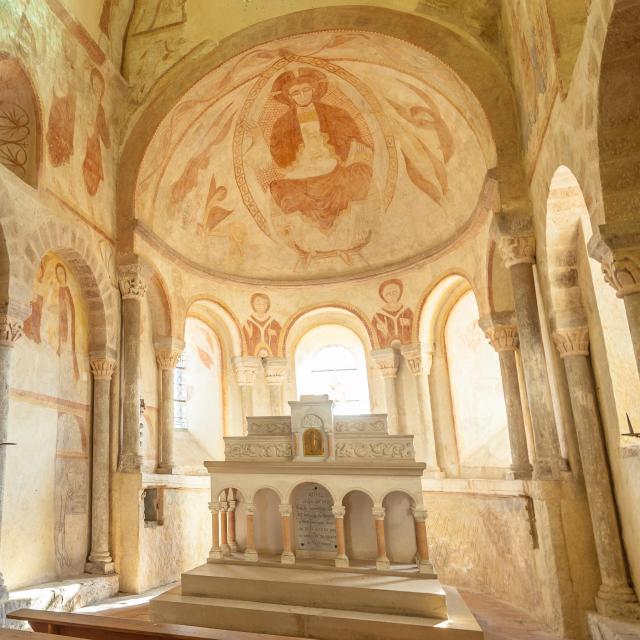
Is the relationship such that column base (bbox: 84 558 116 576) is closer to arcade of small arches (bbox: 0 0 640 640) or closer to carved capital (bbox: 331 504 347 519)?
arcade of small arches (bbox: 0 0 640 640)

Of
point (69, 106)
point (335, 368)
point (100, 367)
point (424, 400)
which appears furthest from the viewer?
point (335, 368)

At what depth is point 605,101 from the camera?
16.9 ft

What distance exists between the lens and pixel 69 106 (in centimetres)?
960

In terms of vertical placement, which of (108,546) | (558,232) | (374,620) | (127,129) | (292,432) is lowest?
(374,620)

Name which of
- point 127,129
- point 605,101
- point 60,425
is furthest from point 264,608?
point 127,129

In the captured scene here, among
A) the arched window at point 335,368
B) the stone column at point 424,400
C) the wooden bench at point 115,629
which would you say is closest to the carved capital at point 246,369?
the arched window at point 335,368

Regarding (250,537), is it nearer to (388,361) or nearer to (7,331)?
(7,331)

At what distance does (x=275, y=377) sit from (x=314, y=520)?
18.9 feet

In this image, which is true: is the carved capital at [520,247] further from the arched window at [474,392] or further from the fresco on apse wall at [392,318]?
the fresco on apse wall at [392,318]

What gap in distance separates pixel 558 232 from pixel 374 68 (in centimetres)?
603

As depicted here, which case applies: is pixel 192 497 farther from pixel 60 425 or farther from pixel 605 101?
pixel 605 101

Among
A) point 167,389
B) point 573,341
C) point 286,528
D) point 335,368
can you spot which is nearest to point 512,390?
point 573,341

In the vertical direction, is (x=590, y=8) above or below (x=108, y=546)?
above

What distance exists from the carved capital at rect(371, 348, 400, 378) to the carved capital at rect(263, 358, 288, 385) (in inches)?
98.8
